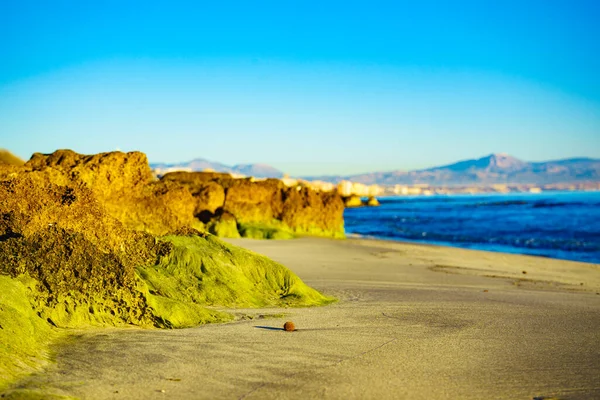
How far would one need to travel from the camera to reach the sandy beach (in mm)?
4543

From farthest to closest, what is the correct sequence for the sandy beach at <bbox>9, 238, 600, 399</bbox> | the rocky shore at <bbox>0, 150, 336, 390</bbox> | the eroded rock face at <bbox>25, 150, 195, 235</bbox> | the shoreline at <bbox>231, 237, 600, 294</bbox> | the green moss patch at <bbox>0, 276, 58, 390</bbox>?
the shoreline at <bbox>231, 237, 600, 294</bbox> < the eroded rock face at <bbox>25, 150, 195, 235</bbox> < the rocky shore at <bbox>0, 150, 336, 390</bbox> < the green moss patch at <bbox>0, 276, 58, 390</bbox> < the sandy beach at <bbox>9, 238, 600, 399</bbox>

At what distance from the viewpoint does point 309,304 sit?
901 cm

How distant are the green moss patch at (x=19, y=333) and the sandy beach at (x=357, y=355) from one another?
0.63 feet

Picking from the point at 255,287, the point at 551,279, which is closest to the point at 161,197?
the point at 255,287

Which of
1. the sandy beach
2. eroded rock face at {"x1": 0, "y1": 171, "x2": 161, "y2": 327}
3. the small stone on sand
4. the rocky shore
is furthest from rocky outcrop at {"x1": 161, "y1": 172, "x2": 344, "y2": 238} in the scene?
the small stone on sand

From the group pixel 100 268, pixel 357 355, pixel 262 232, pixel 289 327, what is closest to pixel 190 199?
pixel 100 268

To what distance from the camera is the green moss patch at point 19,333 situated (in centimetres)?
468

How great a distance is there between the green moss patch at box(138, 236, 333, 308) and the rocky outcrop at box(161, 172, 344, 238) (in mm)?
18298

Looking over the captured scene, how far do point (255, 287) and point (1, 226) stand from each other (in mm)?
3924

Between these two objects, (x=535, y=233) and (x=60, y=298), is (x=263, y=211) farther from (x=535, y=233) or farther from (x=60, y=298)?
(x=60, y=298)

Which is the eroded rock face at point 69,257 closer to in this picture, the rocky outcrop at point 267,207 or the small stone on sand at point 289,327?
the small stone on sand at point 289,327

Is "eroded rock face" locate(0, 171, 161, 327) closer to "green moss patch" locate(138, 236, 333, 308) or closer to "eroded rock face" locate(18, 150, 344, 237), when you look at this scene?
"green moss patch" locate(138, 236, 333, 308)

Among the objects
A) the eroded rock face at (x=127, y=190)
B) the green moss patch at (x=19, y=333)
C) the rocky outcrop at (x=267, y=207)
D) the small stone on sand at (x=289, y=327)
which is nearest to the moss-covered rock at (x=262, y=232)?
the rocky outcrop at (x=267, y=207)

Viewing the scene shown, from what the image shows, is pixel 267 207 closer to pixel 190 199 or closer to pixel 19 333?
pixel 190 199
